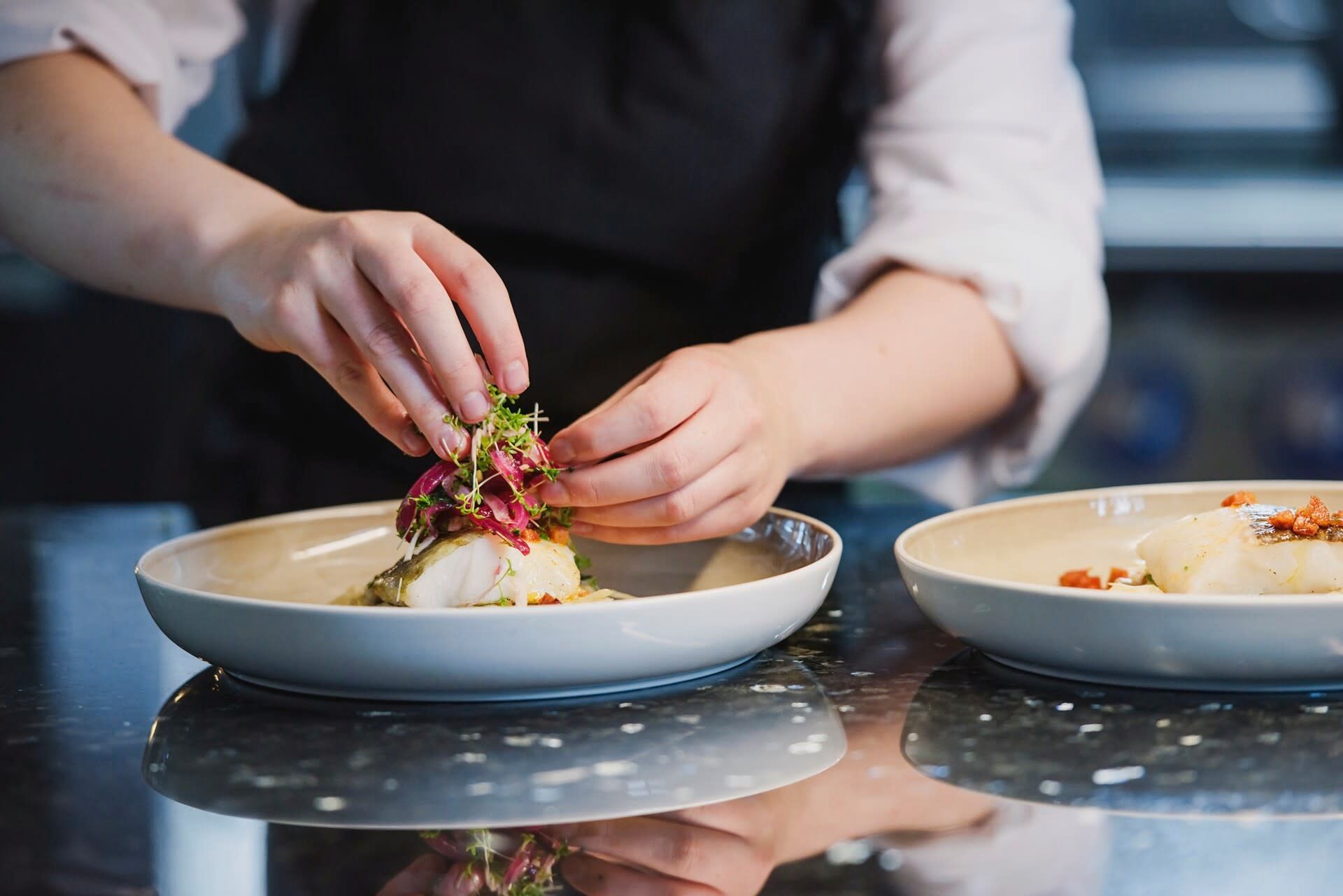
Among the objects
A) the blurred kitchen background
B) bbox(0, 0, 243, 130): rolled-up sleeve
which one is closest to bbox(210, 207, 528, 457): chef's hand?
bbox(0, 0, 243, 130): rolled-up sleeve

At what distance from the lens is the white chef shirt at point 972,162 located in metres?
1.35

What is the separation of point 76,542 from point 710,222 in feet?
2.42

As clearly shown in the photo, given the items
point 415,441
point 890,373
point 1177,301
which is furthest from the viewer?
point 1177,301

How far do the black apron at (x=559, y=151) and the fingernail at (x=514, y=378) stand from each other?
67 cm

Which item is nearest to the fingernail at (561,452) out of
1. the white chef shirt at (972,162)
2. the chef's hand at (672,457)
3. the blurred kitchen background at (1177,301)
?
the chef's hand at (672,457)

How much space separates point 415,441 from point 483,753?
30 cm

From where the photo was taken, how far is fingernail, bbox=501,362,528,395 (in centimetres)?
85

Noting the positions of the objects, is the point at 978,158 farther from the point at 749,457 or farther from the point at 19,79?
the point at 19,79

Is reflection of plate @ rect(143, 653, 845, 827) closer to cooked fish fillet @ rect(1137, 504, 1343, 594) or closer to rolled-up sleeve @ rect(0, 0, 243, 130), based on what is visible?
cooked fish fillet @ rect(1137, 504, 1343, 594)

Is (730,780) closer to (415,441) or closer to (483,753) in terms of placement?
(483,753)

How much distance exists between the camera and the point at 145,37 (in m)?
1.44

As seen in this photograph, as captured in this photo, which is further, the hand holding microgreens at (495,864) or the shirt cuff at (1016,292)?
the shirt cuff at (1016,292)

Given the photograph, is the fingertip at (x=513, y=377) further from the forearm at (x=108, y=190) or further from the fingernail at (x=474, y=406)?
the forearm at (x=108, y=190)

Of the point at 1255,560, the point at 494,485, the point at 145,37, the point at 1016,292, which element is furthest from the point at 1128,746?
the point at 145,37
